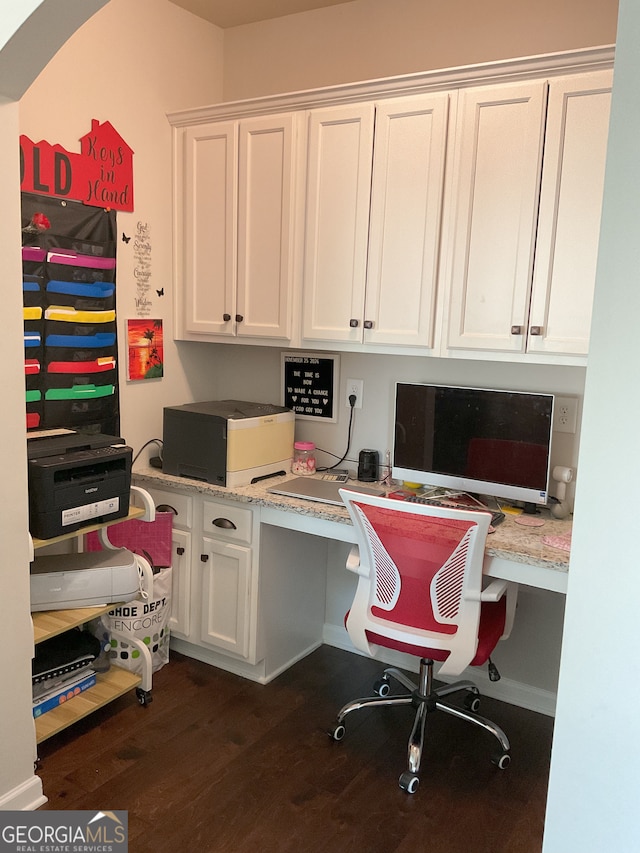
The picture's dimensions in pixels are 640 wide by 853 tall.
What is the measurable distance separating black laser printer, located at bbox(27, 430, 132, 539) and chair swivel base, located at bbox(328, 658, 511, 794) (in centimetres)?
116

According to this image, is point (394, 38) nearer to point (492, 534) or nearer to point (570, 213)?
point (570, 213)

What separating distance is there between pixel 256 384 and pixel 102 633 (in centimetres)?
136

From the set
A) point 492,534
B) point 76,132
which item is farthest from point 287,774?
point 76,132

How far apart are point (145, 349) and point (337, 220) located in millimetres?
1062

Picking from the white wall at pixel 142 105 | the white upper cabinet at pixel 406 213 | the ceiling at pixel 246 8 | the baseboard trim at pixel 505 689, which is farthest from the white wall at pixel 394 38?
the baseboard trim at pixel 505 689

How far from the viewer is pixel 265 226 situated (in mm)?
2967

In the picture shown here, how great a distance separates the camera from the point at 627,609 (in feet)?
3.92

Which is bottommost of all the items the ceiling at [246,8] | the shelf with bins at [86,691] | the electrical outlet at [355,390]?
the shelf with bins at [86,691]

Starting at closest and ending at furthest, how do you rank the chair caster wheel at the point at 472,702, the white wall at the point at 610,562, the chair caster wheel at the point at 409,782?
1. the white wall at the point at 610,562
2. the chair caster wheel at the point at 409,782
3. the chair caster wheel at the point at 472,702

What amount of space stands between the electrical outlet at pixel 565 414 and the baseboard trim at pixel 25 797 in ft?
7.19

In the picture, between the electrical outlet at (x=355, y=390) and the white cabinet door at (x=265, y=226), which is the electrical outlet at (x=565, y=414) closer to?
the electrical outlet at (x=355, y=390)

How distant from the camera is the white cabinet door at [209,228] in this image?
9.98 ft

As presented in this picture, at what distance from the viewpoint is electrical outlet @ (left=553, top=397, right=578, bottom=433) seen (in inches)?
104

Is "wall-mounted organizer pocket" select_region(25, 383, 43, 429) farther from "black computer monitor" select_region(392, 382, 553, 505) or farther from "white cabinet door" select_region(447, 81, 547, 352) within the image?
"white cabinet door" select_region(447, 81, 547, 352)
